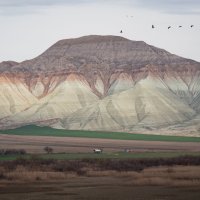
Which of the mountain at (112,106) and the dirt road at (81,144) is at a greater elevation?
the dirt road at (81,144)

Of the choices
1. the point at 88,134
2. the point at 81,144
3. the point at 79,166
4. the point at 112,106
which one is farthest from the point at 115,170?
the point at 112,106

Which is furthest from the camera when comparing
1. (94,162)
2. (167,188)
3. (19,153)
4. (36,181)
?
(19,153)

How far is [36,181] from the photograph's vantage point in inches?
2509

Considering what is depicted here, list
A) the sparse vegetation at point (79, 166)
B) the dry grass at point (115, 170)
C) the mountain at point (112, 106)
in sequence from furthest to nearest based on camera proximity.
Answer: the mountain at point (112, 106) → the sparse vegetation at point (79, 166) → the dry grass at point (115, 170)

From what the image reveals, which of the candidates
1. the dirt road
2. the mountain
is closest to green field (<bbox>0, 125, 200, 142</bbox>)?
the dirt road

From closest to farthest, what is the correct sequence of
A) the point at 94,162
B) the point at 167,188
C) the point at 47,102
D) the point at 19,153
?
the point at 167,188
the point at 94,162
the point at 19,153
the point at 47,102

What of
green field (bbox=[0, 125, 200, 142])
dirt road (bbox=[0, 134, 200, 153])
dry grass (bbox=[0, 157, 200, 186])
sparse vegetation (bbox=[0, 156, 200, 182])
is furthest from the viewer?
green field (bbox=[0, 125, 200, 142])

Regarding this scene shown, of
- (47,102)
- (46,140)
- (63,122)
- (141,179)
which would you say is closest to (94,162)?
(141,179)

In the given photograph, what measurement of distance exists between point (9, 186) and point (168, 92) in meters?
136

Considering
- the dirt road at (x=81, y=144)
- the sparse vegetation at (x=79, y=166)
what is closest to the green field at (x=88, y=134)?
the dirt road at (x=81, y=144)

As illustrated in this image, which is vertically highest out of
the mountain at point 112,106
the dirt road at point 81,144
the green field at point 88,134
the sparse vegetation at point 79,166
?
the sparse vegetation at point 79,166

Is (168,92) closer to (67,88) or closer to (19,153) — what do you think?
(67,88)

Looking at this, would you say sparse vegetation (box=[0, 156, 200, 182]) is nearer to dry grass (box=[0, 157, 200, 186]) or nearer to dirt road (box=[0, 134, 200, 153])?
dry grass (box=[0, 157, 200, 186])

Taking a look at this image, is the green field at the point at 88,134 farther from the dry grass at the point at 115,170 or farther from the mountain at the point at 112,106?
the dry grass at the point at 115,170
